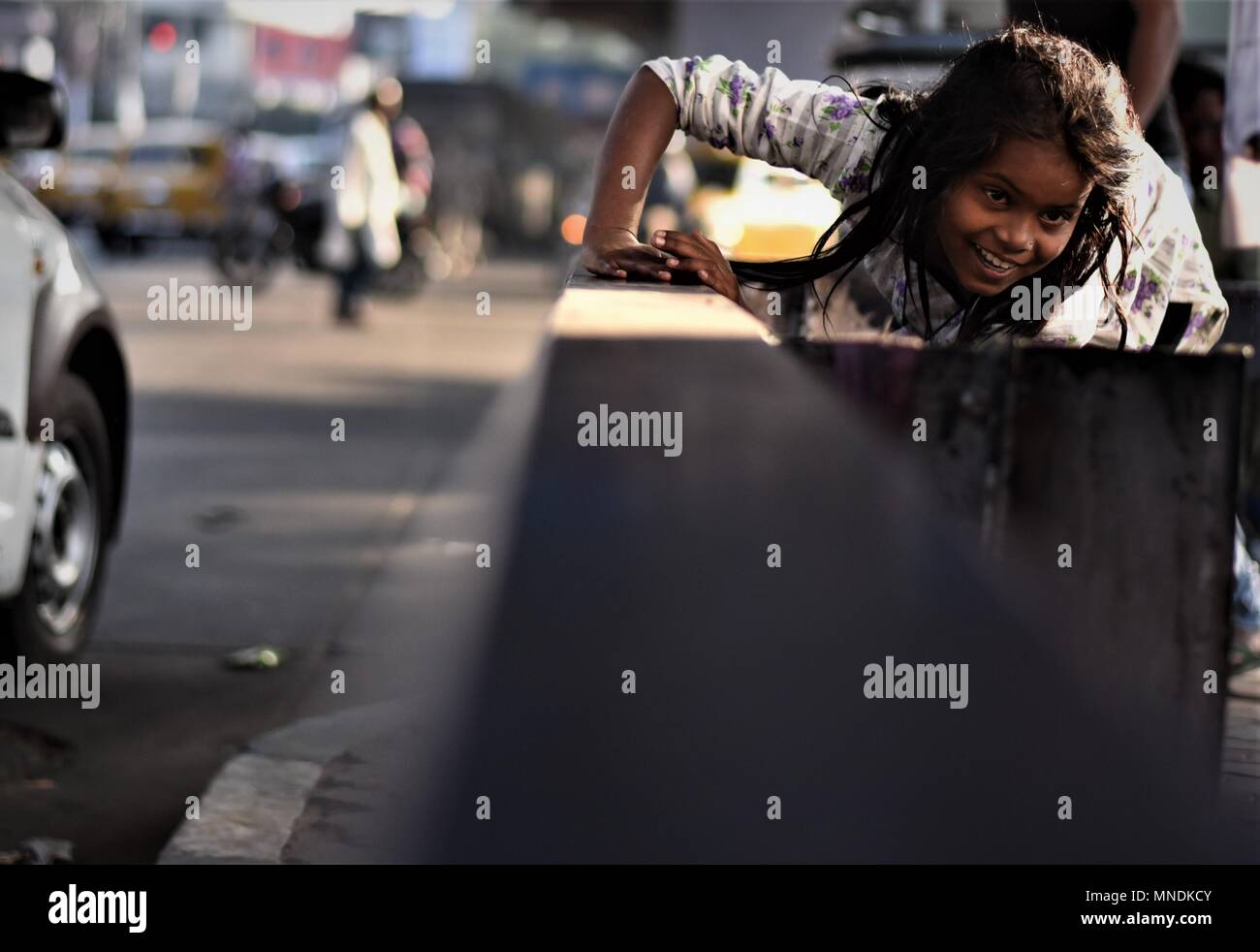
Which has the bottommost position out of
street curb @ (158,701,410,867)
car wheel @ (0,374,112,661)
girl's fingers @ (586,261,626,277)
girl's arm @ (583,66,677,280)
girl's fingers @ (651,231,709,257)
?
street curb @ (158,701,410,867)

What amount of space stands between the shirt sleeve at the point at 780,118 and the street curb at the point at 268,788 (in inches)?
61.0

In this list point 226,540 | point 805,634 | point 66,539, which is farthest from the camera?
point 226,540

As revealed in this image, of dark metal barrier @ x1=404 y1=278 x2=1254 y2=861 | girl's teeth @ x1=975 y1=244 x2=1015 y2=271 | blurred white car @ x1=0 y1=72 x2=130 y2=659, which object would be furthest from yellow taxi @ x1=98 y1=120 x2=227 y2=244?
dark metal barrier @ x1=404 y1=278 x2=1254 y2=861

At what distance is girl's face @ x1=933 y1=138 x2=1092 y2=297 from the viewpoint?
309 centimetres

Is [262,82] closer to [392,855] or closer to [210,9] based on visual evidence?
[210,9]

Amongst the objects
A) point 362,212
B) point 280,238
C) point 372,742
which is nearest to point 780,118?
point 372,742

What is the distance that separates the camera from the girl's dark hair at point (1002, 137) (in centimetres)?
308

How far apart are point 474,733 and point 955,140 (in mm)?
1351

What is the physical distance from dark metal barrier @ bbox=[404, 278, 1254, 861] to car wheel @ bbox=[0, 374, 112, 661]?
7.13 ft

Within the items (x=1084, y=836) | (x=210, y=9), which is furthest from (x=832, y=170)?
(x=210, y=9)

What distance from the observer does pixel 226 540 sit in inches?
290

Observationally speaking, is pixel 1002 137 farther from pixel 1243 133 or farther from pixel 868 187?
pixel 1243 133

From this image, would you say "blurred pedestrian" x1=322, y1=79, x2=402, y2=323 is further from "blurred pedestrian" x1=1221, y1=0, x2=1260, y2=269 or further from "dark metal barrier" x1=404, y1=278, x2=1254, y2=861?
"dark metal barrier" x1=404, y1=278, x2=1254, y2=861

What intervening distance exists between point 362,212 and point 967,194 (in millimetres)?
15076
